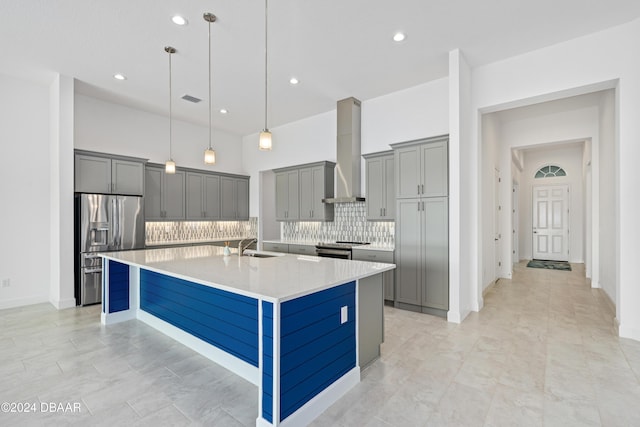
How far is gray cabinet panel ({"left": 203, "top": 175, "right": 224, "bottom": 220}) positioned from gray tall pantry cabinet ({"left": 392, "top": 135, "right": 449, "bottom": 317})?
4.09 m

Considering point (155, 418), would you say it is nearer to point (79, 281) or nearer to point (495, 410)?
point (495, 410)

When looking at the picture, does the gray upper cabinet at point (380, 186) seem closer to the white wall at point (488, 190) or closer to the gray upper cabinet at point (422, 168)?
the gray upper cabinet at point (422, 168)

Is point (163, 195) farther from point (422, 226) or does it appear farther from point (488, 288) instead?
point (488, 288)

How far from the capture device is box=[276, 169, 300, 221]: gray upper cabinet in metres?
6.36

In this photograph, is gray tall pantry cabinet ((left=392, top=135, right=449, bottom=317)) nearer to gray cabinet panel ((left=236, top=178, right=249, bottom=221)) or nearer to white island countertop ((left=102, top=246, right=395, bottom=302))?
white island countertop ((left=102, top=246, right=395, bottom=302))

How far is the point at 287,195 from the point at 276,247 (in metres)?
1.09

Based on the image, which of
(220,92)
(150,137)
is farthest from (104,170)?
(220,92)

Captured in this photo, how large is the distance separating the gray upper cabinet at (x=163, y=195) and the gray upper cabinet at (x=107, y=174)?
1.48ft

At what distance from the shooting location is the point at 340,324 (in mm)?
2389

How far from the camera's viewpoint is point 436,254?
426 centimetres

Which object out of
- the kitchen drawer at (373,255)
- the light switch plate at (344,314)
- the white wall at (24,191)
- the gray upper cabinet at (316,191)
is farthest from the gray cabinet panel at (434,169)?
the white wall at (24,191)

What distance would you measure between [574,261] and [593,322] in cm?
627

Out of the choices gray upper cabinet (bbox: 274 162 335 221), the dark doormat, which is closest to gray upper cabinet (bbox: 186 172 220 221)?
gray upper cabinet (bbox: 274 162 335 221)

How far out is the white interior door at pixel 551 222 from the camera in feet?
29.4
